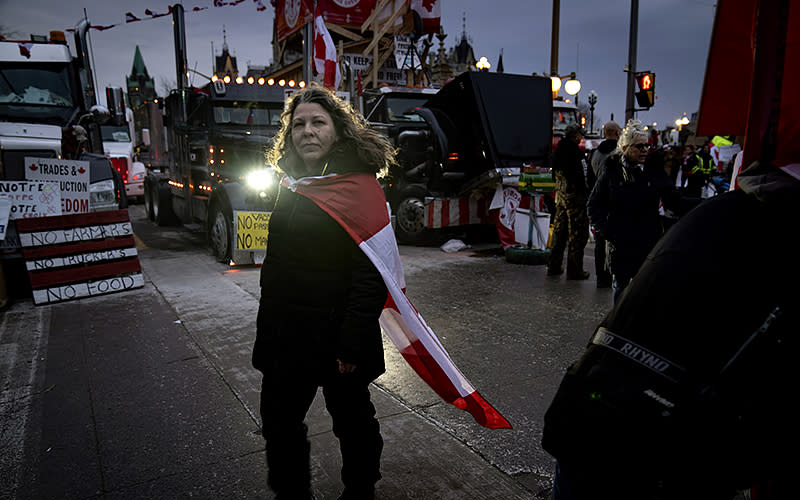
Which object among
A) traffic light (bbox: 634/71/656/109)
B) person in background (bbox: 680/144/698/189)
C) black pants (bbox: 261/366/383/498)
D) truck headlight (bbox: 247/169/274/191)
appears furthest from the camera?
traffic light (bbox: 634/71/656/109)

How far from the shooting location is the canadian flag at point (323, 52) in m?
7.82

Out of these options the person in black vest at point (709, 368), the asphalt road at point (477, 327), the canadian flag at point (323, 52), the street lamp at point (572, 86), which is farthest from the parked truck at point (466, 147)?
the street lamp at point (572, 86)

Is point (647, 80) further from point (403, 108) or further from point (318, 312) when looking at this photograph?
point (318, 312)

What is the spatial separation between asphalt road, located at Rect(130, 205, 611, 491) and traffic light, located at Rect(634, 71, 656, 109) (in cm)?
857

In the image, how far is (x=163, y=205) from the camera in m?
12.5

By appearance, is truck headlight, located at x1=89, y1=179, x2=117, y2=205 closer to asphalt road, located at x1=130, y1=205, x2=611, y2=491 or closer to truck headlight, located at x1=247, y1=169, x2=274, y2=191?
asphalt road, located at x1=130, y1=205, x2=611, y2=491

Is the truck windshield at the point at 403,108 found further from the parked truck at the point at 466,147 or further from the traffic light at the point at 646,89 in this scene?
the traffic light at the point at 646,89

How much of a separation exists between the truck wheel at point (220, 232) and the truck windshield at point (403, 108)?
4.09 m

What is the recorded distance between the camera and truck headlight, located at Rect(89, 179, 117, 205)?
7.38m

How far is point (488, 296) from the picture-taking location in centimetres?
643

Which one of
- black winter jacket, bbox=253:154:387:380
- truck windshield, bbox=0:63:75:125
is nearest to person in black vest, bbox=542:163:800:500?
black winter jacket, bbox=253:154:387:380

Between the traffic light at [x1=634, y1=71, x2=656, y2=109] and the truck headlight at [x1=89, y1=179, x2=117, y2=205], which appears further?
the traffic light at [x1=634, y1=71, x2=656, y2=109]

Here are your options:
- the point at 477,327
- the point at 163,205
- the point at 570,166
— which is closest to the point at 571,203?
the point at 570,166

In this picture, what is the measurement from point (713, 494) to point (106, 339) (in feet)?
16.8
